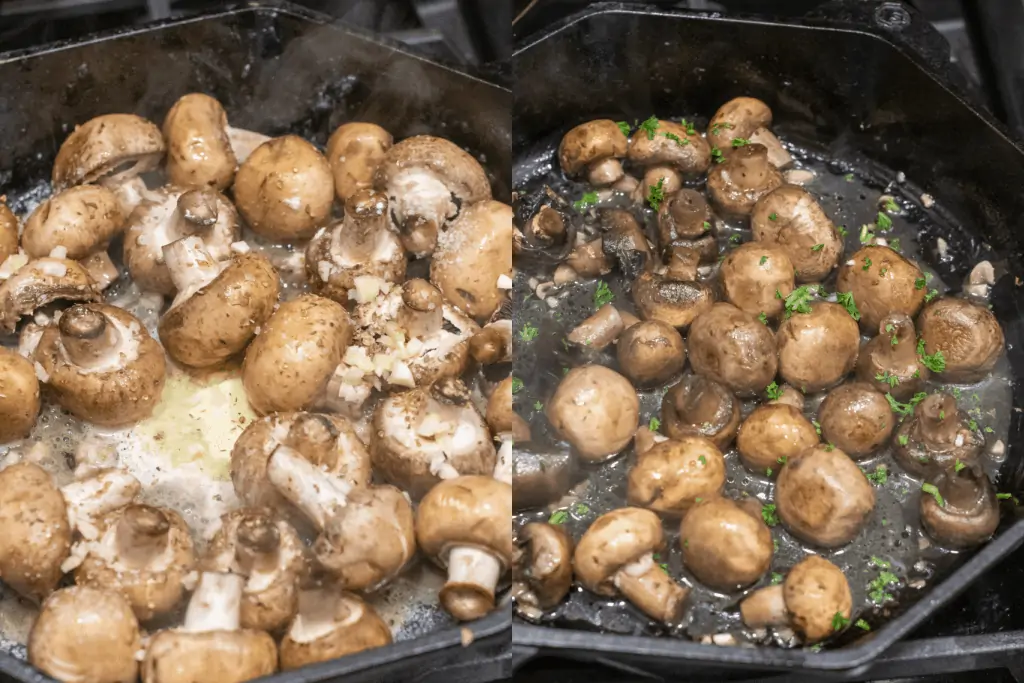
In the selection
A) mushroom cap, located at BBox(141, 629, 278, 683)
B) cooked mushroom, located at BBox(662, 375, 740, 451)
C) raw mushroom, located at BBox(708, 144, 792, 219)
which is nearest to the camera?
mushroom cap, located at BBox(141, 629, 278, 683)

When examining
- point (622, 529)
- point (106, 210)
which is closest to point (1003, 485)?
point (622, 529)

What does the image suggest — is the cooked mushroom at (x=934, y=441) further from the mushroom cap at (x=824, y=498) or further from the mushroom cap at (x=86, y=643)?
the mushroom cap at (x=86, y=643)

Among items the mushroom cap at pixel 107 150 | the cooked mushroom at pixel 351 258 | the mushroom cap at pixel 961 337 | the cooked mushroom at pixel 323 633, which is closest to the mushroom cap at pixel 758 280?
the mushroom cap at pixel 961 337

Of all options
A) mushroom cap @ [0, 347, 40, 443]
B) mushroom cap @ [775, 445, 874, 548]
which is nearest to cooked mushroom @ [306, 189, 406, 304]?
mushroom cap @ [0, 347, 40, 443]

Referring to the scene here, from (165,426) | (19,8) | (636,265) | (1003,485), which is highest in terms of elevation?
(19,8)

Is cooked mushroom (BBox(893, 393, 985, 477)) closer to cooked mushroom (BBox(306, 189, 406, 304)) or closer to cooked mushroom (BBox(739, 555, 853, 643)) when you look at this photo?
cooked mushroom (BBox(739, 555, 853, 643))

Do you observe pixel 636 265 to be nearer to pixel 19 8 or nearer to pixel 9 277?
pixel 9 277
